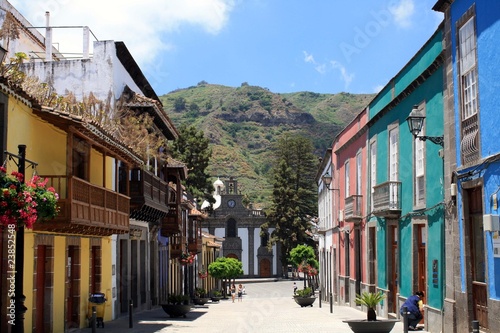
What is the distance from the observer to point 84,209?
1681cm

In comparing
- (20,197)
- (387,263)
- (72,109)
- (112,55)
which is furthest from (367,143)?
(20,197)

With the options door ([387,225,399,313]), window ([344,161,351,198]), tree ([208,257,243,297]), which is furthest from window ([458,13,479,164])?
tree ([208,257,243,297])

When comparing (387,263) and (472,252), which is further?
(387,263)

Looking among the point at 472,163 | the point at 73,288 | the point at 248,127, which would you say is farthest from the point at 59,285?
the point at 248,127

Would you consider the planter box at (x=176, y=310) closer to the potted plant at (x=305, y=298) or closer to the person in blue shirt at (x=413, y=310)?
the person in blue shirt at (x=413, y=310)

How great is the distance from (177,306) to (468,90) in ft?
44.6

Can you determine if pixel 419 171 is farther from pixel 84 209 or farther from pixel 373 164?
pixel 84 209

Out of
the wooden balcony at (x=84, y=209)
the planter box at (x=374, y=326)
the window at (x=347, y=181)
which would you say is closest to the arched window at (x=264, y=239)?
the window at (x=347, y=181)

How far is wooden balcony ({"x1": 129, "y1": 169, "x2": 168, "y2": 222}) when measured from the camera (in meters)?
24.5

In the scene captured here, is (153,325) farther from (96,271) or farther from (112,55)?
(112,55)

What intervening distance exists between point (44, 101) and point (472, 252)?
403 inches

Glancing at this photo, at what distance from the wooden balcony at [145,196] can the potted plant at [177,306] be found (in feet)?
10.8

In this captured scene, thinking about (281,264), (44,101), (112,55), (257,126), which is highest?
(257,126)

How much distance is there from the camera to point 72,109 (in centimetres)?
2091
